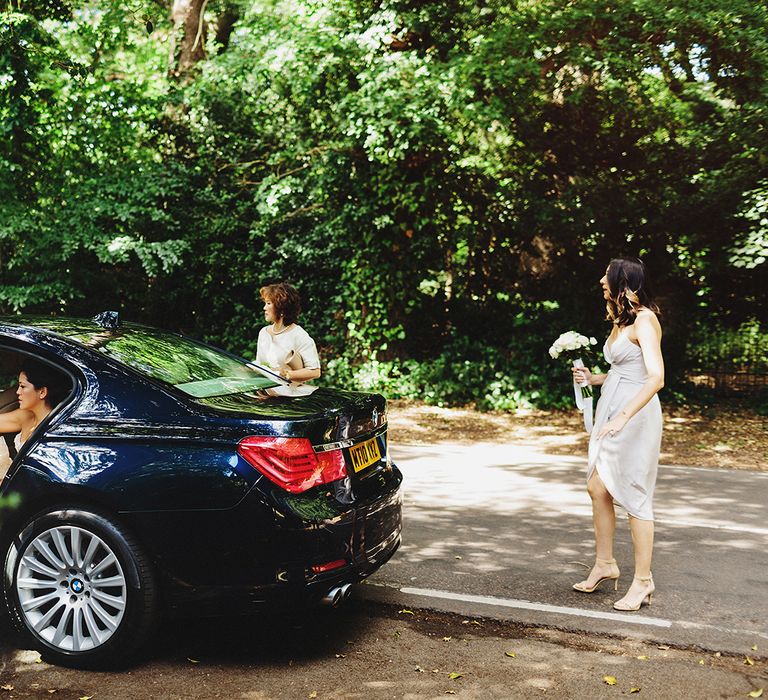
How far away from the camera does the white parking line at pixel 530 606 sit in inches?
188

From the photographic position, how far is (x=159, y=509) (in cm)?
391

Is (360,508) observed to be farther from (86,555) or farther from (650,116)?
(650,116)

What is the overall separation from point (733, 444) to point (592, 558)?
245 inches

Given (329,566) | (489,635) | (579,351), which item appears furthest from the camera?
(579,351)

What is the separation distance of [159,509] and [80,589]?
1.92ft

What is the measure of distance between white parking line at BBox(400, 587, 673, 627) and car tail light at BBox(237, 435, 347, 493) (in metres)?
1.59

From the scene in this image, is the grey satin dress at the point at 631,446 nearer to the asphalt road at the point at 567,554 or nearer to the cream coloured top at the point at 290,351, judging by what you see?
the asphalt road at the point at 567,554

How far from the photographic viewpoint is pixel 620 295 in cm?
503

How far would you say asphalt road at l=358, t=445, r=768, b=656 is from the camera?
4.82m

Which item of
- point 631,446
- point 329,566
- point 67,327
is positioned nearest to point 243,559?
point 329,566

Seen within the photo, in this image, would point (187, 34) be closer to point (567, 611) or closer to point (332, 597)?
point (567, 611)

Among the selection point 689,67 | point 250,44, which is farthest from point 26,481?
point 250,44

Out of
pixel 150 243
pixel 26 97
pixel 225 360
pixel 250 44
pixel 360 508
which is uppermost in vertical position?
pixel 250 44

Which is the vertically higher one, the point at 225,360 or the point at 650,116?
the point at 650,116
